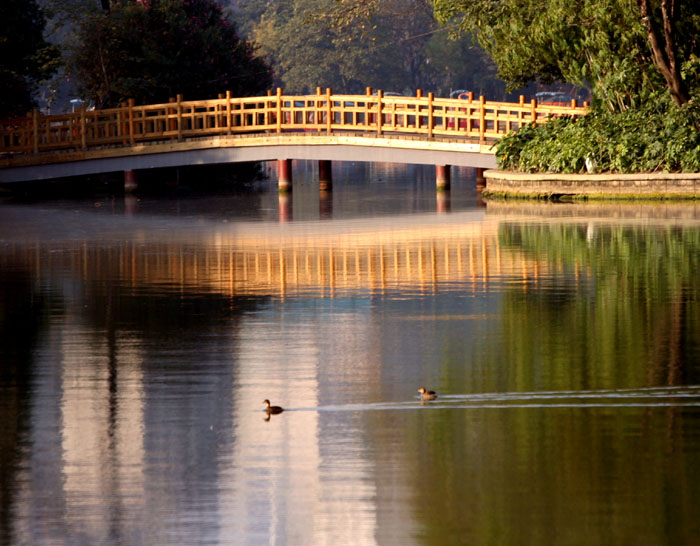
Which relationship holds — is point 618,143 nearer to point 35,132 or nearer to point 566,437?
point 35,132

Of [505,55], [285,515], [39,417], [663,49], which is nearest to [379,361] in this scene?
[39,417]

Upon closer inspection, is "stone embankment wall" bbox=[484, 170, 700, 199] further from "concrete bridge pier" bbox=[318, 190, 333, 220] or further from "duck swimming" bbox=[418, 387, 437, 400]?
"duck swimming" bbox=[418, 387, 437, 400]

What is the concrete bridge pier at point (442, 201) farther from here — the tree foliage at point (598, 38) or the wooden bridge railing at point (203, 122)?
the tree foliage at point (598, 38)

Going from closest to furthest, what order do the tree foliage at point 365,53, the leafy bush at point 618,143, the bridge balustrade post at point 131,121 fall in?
the leafy bush at point 618,143
the bridge balustrade post at point 131,121
the tree foliage at point 365,53

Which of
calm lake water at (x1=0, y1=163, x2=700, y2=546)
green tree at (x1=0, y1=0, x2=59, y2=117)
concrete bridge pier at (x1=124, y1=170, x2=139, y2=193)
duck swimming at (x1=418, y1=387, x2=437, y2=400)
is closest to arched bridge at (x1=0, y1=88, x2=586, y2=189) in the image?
concrete bridge pier at (x1=124, y1=170, x2=139, y2=193)

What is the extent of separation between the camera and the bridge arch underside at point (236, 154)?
36188mm

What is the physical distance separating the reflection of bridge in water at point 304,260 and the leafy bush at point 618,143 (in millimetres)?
4954

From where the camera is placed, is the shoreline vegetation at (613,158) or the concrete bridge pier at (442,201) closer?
the shoreline vegetation at (613,158)

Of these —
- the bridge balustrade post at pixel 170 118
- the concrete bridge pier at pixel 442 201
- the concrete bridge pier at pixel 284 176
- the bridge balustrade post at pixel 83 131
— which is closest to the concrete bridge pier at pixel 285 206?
the concrete bridge pier at pixel 284 176

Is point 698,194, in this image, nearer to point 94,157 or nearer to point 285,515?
point 94,157

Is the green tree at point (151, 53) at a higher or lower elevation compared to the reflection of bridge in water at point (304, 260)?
higher

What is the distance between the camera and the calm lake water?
742 centimetres

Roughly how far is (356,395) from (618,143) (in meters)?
20.8

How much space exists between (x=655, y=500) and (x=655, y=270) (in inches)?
399
